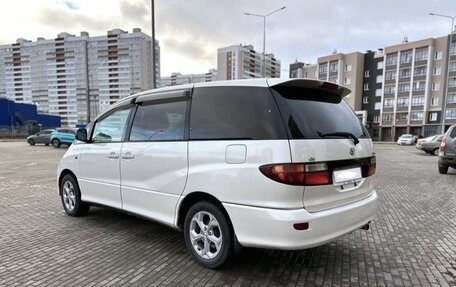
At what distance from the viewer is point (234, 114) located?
3.35 metres

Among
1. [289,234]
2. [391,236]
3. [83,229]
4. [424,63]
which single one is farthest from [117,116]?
[424,63]

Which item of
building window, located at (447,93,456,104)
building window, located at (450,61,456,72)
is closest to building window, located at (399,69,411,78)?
building window, located at (450,61,456,72)

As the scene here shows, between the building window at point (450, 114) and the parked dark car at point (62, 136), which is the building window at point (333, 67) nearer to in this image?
the building window at point (450, 114)

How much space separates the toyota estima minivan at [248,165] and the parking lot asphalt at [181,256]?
0.41 m

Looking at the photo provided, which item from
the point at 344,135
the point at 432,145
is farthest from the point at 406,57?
the point at 344,135

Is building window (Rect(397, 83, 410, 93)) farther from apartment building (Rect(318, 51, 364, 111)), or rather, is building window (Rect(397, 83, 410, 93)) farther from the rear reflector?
the rear reflector

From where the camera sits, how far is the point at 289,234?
9.46 ft

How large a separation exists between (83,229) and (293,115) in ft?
11.8

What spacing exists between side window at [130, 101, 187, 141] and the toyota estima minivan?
1 cm

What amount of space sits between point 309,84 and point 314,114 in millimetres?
340

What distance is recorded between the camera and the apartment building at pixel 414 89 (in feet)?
186

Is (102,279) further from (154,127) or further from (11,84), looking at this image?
(11,84)

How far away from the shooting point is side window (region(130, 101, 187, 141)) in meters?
3.83

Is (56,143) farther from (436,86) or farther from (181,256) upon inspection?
(436,86)
